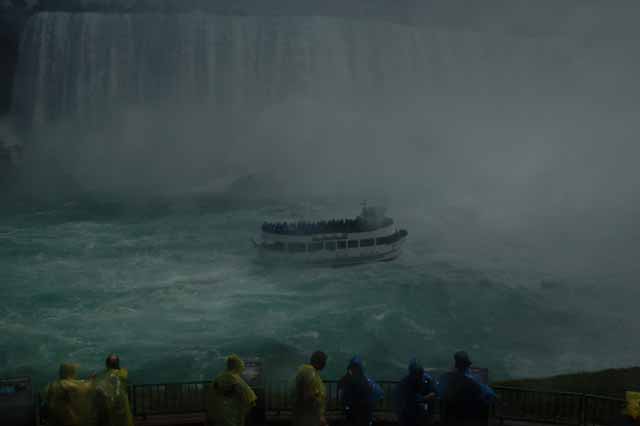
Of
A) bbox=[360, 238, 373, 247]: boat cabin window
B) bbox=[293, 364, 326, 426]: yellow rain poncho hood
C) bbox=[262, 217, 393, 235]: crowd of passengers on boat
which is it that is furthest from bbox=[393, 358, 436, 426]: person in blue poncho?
bbox=[360, 238, 373, 247]: boat cabin window

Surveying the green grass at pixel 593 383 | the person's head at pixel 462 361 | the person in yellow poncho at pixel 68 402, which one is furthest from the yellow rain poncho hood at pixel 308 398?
the green grass at pixel 593 383

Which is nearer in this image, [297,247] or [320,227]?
[297,247]

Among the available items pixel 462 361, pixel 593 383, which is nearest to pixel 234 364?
pixel 462 361

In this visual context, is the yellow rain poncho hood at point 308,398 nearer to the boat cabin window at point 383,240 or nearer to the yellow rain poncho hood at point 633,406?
the yellow rain poncho hood at point 633,406

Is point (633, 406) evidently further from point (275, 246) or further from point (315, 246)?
point (275, 246)

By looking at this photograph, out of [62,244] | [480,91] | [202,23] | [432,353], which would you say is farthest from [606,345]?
[480,91]

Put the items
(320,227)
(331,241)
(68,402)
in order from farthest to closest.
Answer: (320,227)
(331,241)
(68,402)

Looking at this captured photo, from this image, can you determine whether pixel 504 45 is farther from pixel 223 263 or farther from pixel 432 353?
pixel 432 353
